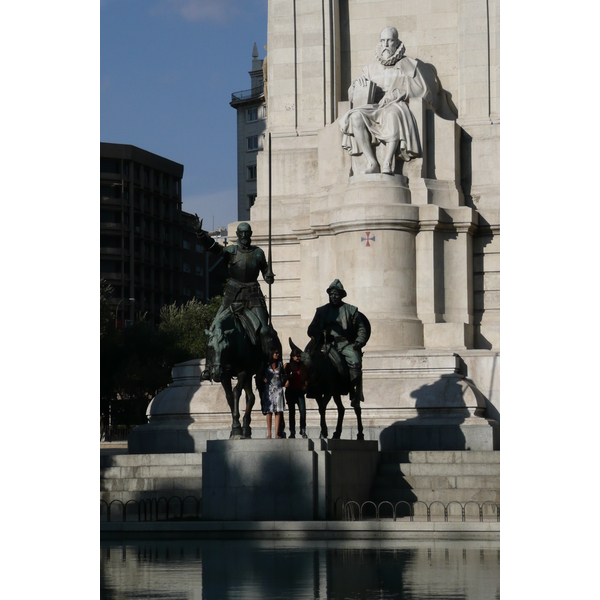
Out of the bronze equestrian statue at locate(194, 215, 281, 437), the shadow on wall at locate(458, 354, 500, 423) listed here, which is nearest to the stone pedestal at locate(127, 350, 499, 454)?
the shadow on wall at locate(458, 354, 500, 423)

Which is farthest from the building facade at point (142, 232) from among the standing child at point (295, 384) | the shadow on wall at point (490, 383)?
the standing child at point (295, 384)

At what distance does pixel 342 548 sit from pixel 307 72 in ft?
66.4

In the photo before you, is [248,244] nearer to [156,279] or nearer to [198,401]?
[198,401]

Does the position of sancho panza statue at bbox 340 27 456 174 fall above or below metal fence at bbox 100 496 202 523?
above

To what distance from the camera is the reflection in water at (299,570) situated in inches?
467

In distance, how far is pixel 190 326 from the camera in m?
77.4

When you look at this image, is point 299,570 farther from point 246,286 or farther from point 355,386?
point 355,386

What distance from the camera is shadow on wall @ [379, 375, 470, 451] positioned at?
1039 inches

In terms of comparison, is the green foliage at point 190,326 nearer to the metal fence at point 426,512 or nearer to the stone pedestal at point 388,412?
the stone pedestal at point 388,412

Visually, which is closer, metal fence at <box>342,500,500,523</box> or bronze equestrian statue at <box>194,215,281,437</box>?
bronze equestrian statue at <box>194,215,281,437</box>

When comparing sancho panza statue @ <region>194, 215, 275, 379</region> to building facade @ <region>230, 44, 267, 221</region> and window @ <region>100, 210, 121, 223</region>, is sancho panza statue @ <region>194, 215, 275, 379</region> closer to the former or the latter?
window @ <region>100, 210, 121, 223</region>

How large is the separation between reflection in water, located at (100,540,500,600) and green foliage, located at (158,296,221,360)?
50330 mm

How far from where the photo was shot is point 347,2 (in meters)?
35.3

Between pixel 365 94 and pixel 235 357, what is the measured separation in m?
14.3
